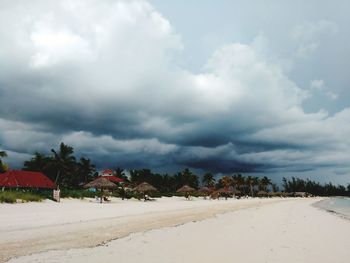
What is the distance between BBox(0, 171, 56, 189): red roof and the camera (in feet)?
141

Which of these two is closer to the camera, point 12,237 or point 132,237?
point 12,237

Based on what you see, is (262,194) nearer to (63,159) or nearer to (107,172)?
(107,172)

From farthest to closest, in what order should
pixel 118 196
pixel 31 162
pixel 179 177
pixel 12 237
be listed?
pixel 179 177 < pixel 31 162 < pixel 118 196 < pixel 12 237

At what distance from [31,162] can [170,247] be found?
62849 millimetres

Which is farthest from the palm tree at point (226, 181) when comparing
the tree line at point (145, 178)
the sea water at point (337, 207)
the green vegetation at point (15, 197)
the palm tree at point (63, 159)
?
the green vegetation at point (15, 197)

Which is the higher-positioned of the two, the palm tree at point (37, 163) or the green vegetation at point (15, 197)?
the palm tree at point (37, 163)

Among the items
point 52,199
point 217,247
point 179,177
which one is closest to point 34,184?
point 52,199

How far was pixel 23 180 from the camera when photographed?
45.0 meters

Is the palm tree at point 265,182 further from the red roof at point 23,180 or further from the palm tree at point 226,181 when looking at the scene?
the red roof at point 23,180

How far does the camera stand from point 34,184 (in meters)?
45.7

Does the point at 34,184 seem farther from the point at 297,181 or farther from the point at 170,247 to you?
the point at 297,181

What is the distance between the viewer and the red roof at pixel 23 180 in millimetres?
42875

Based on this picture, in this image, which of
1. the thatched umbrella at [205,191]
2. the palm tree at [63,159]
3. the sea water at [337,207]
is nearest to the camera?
the sea water at [337,207]

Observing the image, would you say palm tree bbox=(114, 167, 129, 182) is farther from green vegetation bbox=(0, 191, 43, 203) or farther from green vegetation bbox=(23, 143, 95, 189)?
green vegetation bbox=(0, 191, 43, 203)
